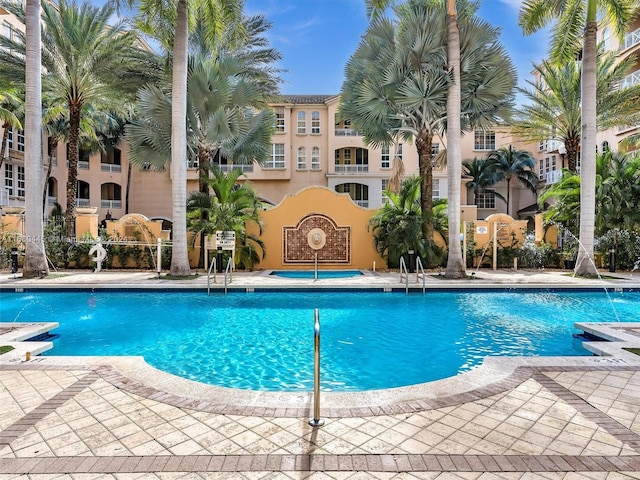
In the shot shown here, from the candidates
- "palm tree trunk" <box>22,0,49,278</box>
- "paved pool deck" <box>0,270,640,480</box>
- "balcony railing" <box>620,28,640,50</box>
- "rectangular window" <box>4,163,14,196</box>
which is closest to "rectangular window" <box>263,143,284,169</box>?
"rectangular window" <box>4,163,14,196</box>

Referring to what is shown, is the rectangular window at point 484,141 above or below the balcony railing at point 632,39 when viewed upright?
below

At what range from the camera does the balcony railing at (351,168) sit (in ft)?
99.2

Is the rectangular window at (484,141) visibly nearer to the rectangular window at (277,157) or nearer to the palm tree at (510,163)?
the palm tree at (510,163)

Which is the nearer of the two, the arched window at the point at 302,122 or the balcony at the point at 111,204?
the arched window at the point at 302,122

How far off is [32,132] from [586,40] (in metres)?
18.2

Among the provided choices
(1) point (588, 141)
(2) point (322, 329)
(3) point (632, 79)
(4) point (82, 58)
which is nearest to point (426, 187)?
(1) point (588, 141)

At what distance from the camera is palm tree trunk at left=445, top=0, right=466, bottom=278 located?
13508 mm

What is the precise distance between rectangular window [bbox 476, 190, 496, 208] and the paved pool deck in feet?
103

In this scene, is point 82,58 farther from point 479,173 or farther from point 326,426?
point 479,173

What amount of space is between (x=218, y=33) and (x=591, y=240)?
1431 centimetres

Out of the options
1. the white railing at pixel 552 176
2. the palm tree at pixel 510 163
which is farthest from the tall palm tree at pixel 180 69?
the white railing at pixel 552 176

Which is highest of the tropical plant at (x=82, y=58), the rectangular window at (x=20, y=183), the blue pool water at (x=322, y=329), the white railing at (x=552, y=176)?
the tropical plant at (x=82, y=58)

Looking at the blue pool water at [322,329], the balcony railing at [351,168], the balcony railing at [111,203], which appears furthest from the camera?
the balcony railing at [111,203]

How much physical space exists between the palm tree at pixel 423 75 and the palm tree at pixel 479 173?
16344 mm
